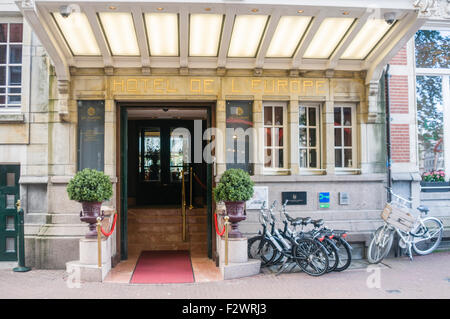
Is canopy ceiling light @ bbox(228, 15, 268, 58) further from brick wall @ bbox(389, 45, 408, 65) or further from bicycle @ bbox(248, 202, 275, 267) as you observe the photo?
brick wall @ bbox(389, 45, 408, 65)

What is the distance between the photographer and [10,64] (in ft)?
29.3

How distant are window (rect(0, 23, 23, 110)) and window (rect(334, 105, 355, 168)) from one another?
7.08m

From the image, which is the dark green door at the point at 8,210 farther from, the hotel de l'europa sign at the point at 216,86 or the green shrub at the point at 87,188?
the hotel de l'europa sign at the point at 216,86

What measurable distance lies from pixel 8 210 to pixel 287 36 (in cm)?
686

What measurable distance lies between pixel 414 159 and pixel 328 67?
291 cm

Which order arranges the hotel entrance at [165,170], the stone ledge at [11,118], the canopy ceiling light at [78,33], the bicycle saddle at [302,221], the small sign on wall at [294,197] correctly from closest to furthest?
the canopy ceiling light at [78,33], the bicycle saddle at [302,221], the stone ledge at [11,118], the small sign on wall at [294,197], the hotel entrance at [165,170]

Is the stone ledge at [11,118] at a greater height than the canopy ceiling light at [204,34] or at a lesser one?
lesser

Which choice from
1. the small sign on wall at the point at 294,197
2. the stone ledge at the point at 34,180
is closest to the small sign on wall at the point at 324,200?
the small sign on wall at the point at 294,197

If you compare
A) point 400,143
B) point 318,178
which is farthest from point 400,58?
point 318,178

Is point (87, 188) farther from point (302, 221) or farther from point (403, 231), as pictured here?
point (403, 231)

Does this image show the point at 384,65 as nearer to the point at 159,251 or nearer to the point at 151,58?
the point at 151,58

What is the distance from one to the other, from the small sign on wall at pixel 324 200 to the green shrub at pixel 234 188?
2.05 metres

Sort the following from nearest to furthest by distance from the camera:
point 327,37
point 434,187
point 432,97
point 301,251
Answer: point 301,251 → point 327,37 → point 434,187 → point 432,97

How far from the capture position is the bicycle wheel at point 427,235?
337 inches
